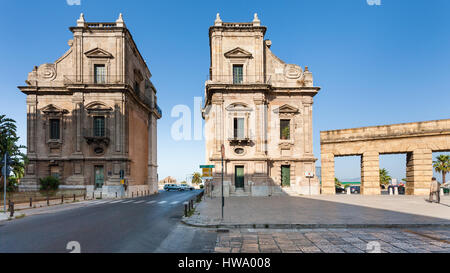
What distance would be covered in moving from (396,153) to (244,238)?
81.2 ft

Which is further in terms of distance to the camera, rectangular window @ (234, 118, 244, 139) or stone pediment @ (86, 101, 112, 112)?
stone pediment @ (86, 101, 112, 112)

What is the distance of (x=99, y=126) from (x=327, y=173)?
1054 inches

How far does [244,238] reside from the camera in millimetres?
8062

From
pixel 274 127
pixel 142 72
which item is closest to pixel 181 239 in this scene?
pixel 274 127

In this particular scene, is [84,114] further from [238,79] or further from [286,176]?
[286,176]

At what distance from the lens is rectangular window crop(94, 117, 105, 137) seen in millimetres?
30266

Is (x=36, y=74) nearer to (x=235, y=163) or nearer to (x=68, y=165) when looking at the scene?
(x=68, y=165)

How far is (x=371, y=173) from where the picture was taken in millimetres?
26609

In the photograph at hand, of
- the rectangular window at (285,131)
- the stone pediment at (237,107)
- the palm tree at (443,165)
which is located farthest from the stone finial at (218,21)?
the palm tree at (443,165)

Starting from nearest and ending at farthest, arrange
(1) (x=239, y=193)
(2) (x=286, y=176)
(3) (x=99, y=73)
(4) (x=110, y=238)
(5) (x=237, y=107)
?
(4) (x=110, y=238) → (1) (x=239, y=193) → (5) (x=237, y=107) → (2) (x=286, y=176) → (3) (x=99, y=73)

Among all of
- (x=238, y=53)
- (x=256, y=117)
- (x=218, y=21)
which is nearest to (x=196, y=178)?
(x=256, y=117)

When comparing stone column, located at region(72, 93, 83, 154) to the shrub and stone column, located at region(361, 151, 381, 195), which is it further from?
stone column, located at region(361, 151, 381, 195)

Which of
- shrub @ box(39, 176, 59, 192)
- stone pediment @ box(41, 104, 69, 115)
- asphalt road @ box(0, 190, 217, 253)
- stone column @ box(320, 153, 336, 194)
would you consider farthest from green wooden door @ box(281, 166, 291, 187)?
stone pediment @ box(41, 104, 69, 115)

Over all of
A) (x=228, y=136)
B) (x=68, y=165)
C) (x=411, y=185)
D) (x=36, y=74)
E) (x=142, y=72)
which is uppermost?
(x=142, y=72)
